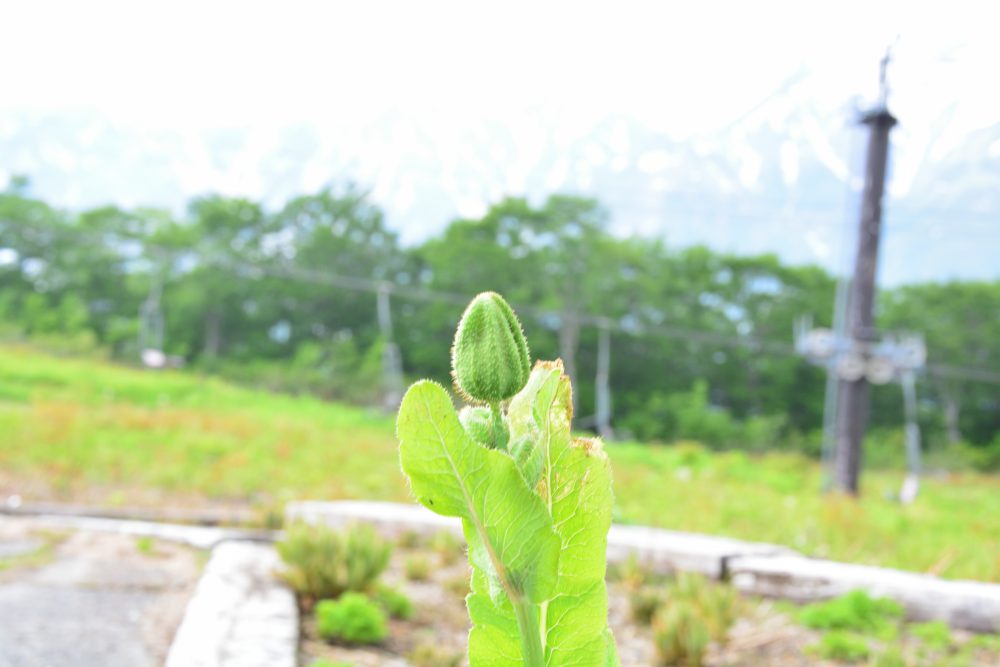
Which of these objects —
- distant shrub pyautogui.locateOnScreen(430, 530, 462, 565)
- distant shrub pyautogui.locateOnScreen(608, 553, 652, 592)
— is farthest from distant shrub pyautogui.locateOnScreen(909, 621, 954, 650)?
distant shrub pyautogui.locateOnScreen(430, 530, 462, 565)

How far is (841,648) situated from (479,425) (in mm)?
3171

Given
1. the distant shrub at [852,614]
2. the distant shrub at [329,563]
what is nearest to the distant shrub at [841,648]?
the distant shrub at [852,614]

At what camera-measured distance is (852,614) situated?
3877 millimetres

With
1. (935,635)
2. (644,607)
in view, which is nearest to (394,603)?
(644,607)

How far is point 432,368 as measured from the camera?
38781 mm

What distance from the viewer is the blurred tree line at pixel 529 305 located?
38.5m

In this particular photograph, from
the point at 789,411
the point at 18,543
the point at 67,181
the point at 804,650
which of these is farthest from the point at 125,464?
the point at 67,181

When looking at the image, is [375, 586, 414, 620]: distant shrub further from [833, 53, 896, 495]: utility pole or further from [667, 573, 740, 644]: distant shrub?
[833, 53, 896, 495]: utility pole

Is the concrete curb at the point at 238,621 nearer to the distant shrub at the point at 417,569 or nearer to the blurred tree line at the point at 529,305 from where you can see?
the distant shrub at the point at 417,569

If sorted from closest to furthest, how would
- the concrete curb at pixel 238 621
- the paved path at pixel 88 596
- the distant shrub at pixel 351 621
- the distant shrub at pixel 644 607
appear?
the concrete curb at pixel 238 621 < the paved path at pixel 88 596 < the distant shrub at pixel 351 621 < the distant shrub at pixel 644 607

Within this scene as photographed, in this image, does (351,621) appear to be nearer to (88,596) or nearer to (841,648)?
(88,596)

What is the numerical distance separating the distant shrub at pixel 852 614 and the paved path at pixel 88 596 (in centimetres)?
256

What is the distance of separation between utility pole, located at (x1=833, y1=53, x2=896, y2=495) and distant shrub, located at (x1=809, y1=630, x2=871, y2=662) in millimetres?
9874

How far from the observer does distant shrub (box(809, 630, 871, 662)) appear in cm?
348
